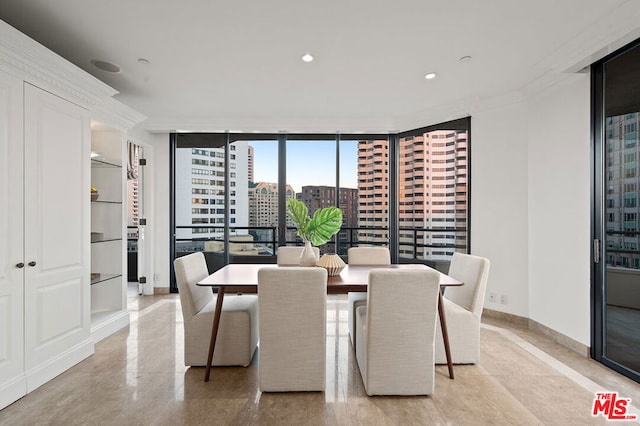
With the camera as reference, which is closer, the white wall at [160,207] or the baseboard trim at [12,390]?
the baseboard trim at [12,390]

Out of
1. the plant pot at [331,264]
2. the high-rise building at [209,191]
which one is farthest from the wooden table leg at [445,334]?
the high-rise building at [209,191]

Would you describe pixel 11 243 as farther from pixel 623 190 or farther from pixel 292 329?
pixel 623 190

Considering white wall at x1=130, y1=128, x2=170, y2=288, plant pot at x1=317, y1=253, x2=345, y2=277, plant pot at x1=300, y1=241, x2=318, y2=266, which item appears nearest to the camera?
plant pot at x1=317, y1=253, x2=345, y2=277

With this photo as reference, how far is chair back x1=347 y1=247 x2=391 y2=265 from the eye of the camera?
3543 mm

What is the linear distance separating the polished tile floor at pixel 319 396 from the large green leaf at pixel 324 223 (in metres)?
1.07

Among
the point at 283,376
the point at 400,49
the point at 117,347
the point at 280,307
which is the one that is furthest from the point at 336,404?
the point at 400,49

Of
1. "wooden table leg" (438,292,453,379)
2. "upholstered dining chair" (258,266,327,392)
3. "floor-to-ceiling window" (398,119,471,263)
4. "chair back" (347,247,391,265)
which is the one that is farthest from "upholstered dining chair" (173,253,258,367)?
"floor-to-ceiling window" (398,119,471,263)

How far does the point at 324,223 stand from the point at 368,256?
922 mm

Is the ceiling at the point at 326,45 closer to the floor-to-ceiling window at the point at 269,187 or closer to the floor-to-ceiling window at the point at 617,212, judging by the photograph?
the floor-to-ceiling window at the point at 617,212

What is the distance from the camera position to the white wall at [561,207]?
293 centimetres

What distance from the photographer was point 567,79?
3.09m

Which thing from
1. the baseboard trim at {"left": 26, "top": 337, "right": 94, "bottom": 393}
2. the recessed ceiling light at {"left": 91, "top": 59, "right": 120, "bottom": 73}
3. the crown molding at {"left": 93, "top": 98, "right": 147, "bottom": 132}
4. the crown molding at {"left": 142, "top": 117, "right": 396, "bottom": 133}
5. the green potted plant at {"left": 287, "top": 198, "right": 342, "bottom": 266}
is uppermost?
the recessed ceiling light at {"left": 91, "top": 59, "right": 120, "bottom": 73}

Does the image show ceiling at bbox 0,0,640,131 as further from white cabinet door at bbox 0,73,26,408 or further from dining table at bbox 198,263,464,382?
dining table at bbox 198,263,464,382

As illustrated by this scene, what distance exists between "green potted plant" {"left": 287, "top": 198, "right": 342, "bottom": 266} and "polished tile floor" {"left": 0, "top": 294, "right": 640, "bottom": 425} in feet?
2.97
